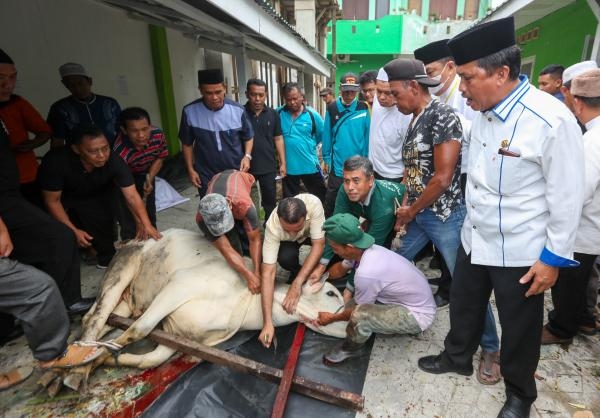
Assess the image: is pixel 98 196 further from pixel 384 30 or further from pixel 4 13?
pixel 384 30

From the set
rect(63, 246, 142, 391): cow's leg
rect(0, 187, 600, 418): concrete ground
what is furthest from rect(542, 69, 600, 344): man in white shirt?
rect(63, 246, 142, 391): cow's leg

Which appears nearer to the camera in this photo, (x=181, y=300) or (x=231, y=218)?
(x=181, y=300)

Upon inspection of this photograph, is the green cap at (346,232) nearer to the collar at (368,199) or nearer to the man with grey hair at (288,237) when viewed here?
the man with grey hair at (288,237)

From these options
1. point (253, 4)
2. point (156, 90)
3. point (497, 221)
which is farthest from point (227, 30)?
point (497, 221)

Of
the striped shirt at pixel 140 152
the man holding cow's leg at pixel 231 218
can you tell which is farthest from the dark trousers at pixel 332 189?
the striped shirt at pixel 140 152

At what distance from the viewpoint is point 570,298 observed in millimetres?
2379

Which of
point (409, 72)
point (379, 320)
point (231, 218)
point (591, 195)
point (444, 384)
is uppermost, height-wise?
point (409, 72)

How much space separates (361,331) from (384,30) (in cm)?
2077

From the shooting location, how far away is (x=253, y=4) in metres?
3.74

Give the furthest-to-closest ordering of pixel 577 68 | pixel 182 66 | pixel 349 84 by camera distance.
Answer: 1. pixel 182 66
2. pixel 349 84
3. pixel 577 68

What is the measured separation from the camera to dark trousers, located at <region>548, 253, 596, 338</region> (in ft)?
Result: 7.48

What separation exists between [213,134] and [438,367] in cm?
285

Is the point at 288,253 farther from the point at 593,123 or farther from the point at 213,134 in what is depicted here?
the point at 593,123

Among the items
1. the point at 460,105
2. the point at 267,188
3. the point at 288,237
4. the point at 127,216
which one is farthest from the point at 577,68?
the point at 127,216
